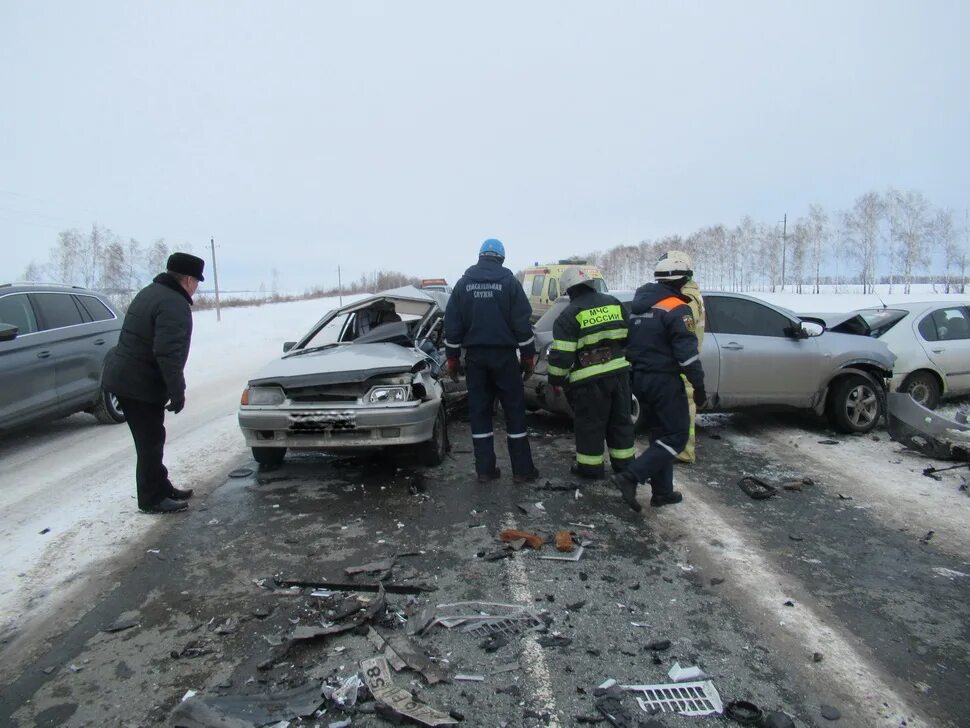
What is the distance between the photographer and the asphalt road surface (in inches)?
102

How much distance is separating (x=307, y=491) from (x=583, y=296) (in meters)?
2.93

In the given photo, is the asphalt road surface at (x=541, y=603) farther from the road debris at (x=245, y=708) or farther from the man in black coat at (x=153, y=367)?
the man in black coat at (x=153, y=367)

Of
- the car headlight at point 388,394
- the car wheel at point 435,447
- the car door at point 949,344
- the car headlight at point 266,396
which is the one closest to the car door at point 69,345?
the car headlight at point 266,396

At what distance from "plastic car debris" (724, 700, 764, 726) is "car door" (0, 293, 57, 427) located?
702cm

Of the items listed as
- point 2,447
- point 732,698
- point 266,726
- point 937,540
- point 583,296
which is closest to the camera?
point 266,726

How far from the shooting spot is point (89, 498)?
5.11 meters

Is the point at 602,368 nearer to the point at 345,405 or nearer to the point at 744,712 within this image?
the point at 345,405

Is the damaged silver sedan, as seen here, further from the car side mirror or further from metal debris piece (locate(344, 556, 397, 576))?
the car side mirror

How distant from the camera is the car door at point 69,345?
7.00 meters

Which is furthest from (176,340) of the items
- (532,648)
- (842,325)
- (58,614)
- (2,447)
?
(842,325)

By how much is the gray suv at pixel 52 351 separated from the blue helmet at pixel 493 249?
4.84 m

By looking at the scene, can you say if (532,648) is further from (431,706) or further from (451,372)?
(451,372)

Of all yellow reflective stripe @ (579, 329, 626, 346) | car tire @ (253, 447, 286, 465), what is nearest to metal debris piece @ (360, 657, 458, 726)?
yellow reflective stripe @ (579, 329, 626, 346)

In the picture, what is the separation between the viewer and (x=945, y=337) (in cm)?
827
